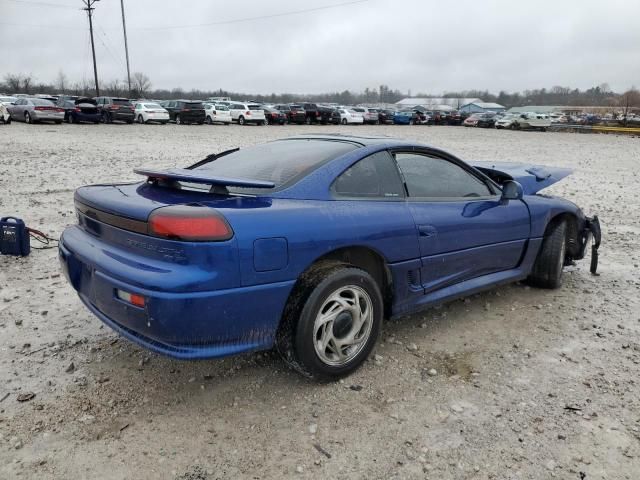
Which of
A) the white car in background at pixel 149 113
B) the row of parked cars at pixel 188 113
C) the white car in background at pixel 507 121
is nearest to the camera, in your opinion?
the row of parked cars at pixel 188 113

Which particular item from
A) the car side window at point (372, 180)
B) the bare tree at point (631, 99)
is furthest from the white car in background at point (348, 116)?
the bare tree at point (631, 99)

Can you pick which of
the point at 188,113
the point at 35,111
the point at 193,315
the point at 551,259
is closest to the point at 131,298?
the point at 193,315

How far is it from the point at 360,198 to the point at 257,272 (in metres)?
0.91

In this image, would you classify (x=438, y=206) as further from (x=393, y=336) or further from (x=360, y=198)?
(x=393, y=336)

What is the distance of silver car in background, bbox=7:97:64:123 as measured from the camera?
25719 mm

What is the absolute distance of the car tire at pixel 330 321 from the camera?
9.47 feet

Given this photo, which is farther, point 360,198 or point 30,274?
point 30,274

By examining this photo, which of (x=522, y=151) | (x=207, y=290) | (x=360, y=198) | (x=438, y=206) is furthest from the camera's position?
(x=522, y=151)

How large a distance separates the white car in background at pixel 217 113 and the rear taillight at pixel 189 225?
99.9 ft

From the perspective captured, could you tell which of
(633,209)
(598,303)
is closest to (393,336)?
(598,303)

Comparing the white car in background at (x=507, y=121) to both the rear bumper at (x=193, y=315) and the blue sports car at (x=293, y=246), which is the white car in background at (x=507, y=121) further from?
the rear bumper at (x=193, y=315)

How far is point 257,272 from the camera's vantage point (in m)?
2.66

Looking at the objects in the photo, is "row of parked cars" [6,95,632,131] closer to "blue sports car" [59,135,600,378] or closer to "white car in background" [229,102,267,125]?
"white car in background" [229,102,267,125]

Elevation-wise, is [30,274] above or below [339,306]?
below
